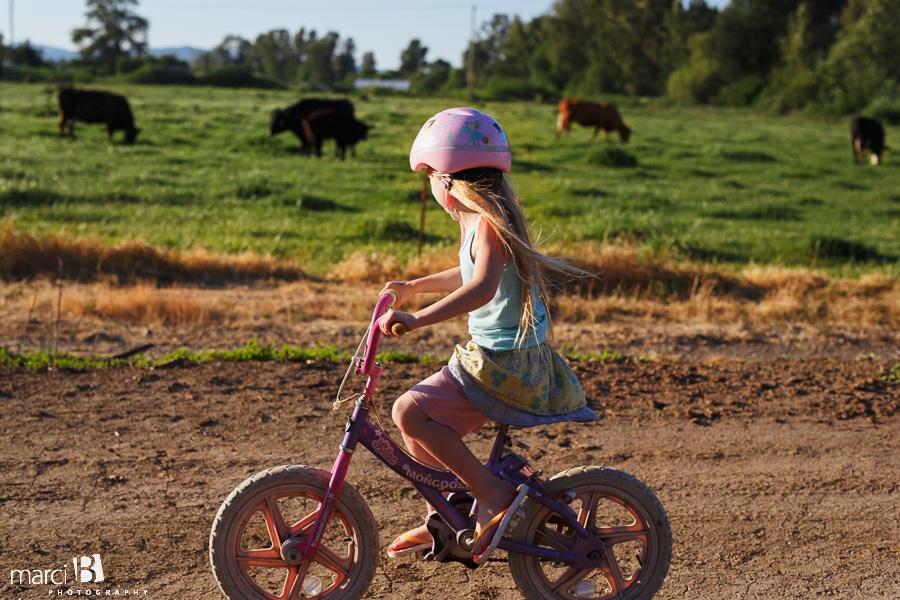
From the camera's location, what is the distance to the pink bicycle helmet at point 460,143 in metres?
2.62

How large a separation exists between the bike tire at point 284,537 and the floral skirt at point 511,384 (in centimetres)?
59

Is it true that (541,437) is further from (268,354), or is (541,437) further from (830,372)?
(830,372)

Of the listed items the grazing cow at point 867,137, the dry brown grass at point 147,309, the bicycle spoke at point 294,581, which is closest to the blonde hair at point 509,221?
the bicycle spoke at point 294,581

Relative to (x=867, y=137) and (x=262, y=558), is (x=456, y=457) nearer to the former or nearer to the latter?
(x=262, y=558)

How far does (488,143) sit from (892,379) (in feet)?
15.8

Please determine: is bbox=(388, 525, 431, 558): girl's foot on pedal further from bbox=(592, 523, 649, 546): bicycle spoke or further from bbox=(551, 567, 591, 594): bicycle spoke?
bbox=(592, 523, 649, 546): bicycle spoke

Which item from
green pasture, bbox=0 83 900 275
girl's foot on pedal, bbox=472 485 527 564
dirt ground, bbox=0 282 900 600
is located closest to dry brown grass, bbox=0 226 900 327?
dirt ground, bbox=0 282 900 600

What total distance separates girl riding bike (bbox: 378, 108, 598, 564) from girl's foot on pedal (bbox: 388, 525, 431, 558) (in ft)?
0.79

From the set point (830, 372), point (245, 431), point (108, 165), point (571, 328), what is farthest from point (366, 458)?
point (108, 165)

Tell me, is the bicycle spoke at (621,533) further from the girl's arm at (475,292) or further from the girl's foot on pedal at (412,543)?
the girl's arm at (475,292)

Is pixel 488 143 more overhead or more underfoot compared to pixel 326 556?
more overhead

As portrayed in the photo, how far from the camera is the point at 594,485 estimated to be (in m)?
2.89

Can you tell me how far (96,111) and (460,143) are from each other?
2439 cm

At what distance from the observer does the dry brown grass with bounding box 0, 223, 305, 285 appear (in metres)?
8.27
